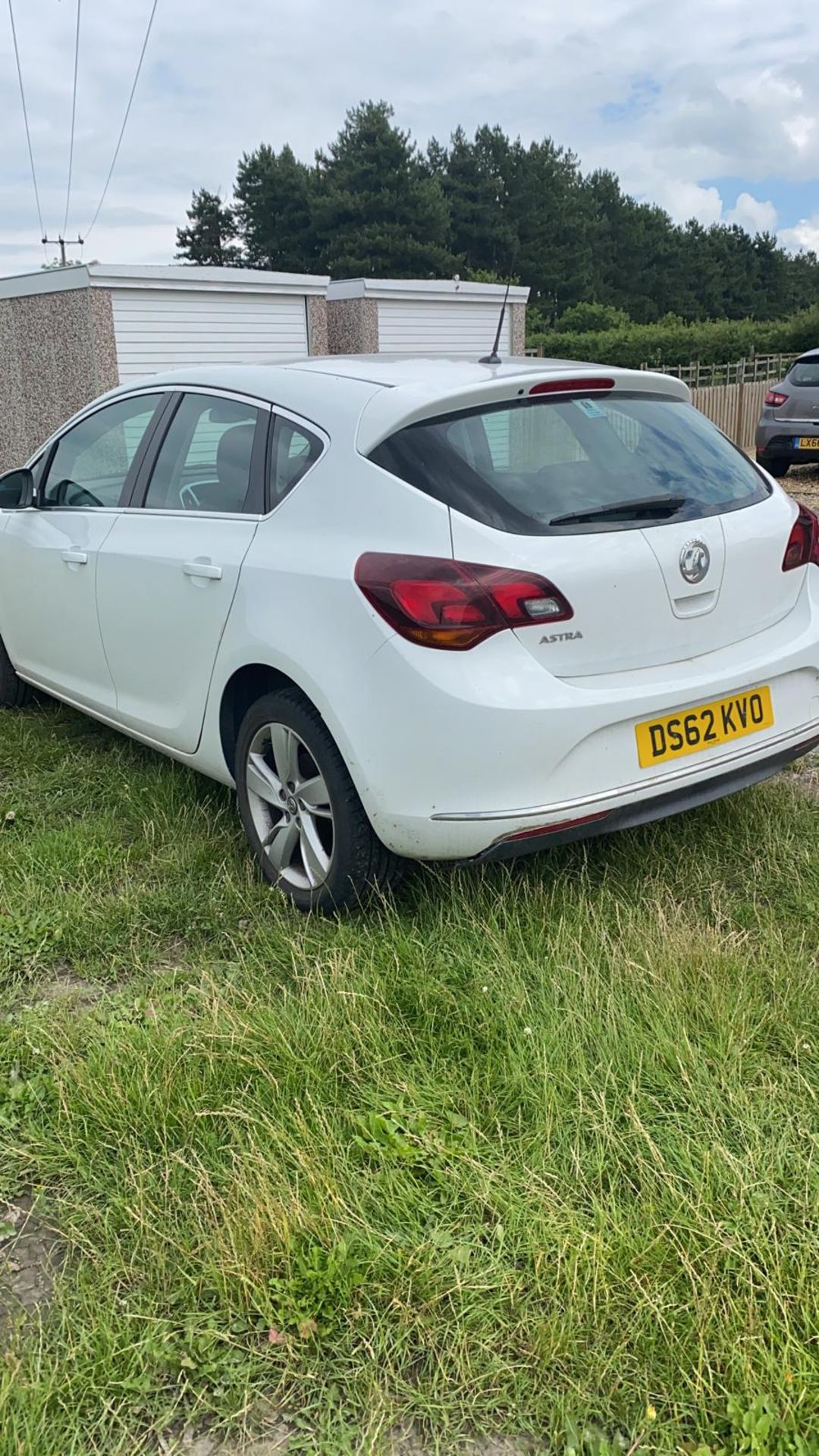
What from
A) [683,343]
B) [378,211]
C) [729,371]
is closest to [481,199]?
[378,211]

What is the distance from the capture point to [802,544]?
Answer: 139 inches

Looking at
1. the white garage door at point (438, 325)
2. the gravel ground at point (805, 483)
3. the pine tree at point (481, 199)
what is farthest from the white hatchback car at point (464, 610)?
the pine tree at point (481, 199)

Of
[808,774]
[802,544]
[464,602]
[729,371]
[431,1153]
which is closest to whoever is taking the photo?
[431,1153]

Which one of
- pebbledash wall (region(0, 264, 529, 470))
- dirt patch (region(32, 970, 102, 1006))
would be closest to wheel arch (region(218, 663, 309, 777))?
dirt patch (region(32, 970, 102, 1006))

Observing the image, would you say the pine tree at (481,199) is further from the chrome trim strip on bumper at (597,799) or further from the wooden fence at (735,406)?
the chrome trim strip on bumper at (597,799)

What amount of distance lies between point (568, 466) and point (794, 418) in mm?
11361

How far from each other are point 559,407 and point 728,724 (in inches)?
39.8

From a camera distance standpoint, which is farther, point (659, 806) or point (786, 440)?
point (786, 440)

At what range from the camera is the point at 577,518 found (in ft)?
9.80

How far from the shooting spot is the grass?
6.05ft

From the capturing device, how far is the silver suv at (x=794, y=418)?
43.5ft

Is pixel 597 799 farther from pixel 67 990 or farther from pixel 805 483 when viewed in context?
pixel 805 483

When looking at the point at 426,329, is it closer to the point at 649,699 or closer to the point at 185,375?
the point at 185,375

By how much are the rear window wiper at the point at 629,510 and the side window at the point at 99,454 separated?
1947mm
